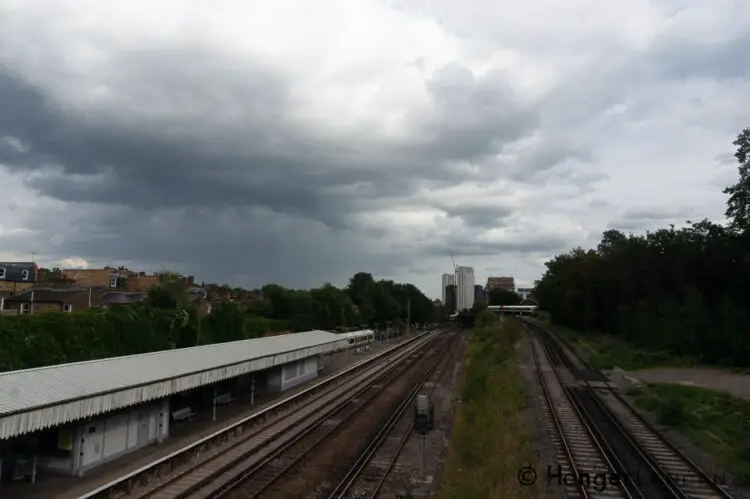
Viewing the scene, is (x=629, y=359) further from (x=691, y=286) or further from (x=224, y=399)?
(x=224, y=399)

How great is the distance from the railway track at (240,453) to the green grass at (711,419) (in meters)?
15.9

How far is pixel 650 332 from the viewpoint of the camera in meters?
67.2

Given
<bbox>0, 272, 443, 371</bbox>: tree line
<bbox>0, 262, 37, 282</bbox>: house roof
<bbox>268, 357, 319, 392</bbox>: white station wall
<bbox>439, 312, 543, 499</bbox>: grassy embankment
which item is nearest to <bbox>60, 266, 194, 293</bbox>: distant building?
<bbox>0, 262, 37, 282</bbox>: house roof

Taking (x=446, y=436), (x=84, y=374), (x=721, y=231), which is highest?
(x=721, y=231)

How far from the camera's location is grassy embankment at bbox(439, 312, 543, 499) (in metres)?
16.5

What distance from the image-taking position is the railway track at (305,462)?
17.7 meters

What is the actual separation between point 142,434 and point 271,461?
556 centimetres

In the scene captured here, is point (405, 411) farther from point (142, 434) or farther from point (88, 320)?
point (88, 320)

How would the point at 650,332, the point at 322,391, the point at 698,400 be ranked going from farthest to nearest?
the point at 650,332 < the point at 322,391 < the point at 698,400

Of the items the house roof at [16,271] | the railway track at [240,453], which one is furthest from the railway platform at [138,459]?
the house roof at [16,271]

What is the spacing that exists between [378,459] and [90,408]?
9868mm

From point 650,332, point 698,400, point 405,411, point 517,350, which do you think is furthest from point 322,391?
point 650,332

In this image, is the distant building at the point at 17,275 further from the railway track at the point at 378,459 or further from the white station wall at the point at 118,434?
the railway track at the point at 378,459

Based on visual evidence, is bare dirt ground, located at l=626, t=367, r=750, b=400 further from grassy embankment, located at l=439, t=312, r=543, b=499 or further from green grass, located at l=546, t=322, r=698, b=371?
grassy embankment, located at l=439, t=312, r=543, b=499
